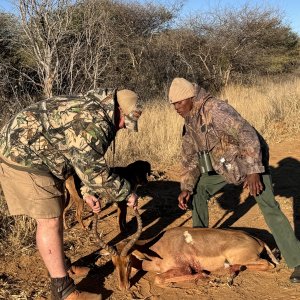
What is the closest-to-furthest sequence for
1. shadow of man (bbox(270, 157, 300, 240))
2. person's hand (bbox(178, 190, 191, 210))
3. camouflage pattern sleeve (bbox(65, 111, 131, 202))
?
camouflage pattern sleeve (bbox(65, 111, 131, 202)) < person's hand (bbox(178, 190, 191, 210)) < shadow of man (bbox(270, 157, 300, 240))

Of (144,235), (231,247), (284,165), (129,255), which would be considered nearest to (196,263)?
(231,247)

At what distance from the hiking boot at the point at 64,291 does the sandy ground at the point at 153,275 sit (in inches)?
14.7

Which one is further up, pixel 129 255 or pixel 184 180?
pixel 184 180

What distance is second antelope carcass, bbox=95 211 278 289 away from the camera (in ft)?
15.5

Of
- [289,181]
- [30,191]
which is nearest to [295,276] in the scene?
[30,191]

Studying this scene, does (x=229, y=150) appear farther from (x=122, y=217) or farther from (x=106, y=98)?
(x=122, y=217)

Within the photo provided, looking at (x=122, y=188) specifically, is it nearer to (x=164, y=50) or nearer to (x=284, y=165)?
(x=284, y=165)

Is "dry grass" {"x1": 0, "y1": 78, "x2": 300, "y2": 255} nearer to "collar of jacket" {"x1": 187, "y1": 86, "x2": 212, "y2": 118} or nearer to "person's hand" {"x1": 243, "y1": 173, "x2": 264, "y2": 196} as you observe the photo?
"collar of jacket" {"x1": 187, "y1": 86, "x2": 212, "y2": 118}

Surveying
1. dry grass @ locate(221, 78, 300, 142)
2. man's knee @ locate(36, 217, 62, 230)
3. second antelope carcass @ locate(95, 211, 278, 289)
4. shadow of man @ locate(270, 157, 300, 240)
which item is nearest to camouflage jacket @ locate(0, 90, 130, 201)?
man's knee @ locate(36, 217, 62, 230)

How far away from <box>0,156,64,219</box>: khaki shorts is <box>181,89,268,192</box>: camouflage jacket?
5.26 ft

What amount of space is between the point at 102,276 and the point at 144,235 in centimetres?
127

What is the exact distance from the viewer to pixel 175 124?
10.7 metres

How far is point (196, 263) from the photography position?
484cm

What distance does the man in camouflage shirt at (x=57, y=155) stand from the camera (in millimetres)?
3613
